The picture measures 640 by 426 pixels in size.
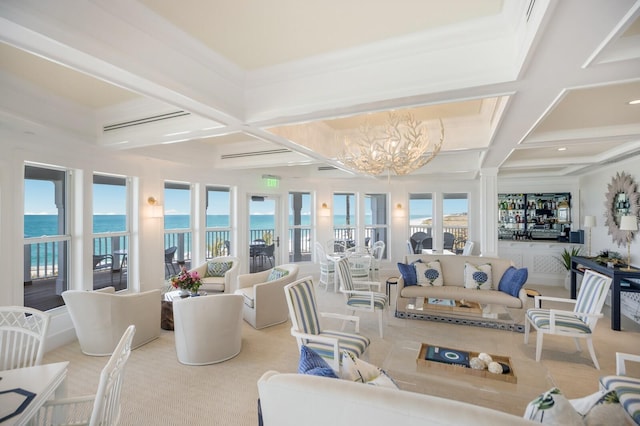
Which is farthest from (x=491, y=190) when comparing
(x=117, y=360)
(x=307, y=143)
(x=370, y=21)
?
(x=117, y=360)

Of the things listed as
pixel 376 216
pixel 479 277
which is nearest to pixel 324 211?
pixel 376 216

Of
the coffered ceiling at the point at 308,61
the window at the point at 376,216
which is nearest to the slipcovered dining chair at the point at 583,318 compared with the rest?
the coffered ceiling at the point at 308,61

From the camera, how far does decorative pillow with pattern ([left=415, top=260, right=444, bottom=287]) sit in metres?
5.01

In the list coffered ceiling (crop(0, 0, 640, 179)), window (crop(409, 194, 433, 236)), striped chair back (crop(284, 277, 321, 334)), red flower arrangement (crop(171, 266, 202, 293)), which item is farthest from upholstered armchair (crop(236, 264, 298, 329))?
window (crop(409, 194, 433, 236))

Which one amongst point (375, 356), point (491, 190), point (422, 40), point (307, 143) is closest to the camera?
point (422, 40)

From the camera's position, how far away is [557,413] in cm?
125

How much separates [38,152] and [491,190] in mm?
6578

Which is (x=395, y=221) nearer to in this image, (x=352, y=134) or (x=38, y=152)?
(x=352, y=134)

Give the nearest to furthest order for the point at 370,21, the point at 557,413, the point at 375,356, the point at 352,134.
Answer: the point at 557,413, the point at 370,21, the point at 375,356, the point at 352,134

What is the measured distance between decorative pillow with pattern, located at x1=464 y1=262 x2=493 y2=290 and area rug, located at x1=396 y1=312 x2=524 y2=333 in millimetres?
591

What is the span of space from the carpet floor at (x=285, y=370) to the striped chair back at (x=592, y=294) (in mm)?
543

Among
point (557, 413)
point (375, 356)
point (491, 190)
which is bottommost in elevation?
point (375, 356)

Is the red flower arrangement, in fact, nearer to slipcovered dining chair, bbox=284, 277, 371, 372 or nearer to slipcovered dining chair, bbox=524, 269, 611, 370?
slipcovered dining chair, bbox=284, 277, 371, 372

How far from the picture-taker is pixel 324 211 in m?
8.00
